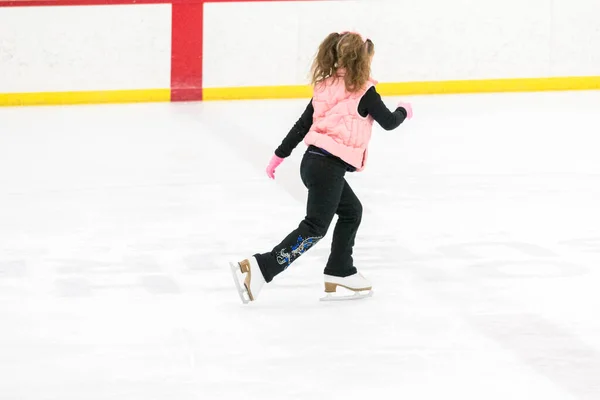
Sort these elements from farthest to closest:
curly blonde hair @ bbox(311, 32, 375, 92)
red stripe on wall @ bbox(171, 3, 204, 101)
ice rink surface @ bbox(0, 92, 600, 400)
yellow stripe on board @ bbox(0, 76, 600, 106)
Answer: red stripe on wall @ bbox(171, 3, 204, 101) → yellow stripe on board @ bbox(0, 76, 600, 106) → curly blonde hair @ bbox(311, 32, 375, 92) → ice rink surface @ bbox(0, 92, 600, 400)

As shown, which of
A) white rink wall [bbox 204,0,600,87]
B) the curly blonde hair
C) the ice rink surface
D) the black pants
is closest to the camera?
the ice rink surface

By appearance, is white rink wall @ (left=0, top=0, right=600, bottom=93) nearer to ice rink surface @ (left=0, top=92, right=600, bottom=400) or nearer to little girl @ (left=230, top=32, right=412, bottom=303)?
ice rink surface @ (left=0, top=92, right=600, bottom=400)

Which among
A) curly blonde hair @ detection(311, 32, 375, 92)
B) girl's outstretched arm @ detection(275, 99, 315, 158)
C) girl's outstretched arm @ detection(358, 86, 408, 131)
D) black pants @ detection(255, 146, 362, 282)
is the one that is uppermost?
A: curly blonde hair @ detection(311, 32, 375, 92)

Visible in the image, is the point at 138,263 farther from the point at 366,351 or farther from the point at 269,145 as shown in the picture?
the point at 269,145

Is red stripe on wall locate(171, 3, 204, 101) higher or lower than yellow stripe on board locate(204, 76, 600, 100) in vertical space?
higher

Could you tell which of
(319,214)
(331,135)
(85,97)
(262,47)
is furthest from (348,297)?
(262,47)

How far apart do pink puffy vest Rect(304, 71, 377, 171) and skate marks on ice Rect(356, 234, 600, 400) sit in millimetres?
648

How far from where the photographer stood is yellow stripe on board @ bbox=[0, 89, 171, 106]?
9.42m

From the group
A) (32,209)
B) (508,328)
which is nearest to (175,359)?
(508,328)

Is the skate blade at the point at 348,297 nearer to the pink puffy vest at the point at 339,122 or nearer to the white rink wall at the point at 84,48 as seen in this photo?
the pink puffy vest at the point at 339,122

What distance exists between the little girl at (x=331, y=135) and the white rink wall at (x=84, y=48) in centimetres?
525

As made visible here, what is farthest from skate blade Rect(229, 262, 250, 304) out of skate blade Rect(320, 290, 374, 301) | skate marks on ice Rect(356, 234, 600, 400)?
skate marks on ice Rect(356, 234, 600, 400)

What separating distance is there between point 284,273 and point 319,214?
2.14 ft

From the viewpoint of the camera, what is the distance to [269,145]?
8055 millimetres
